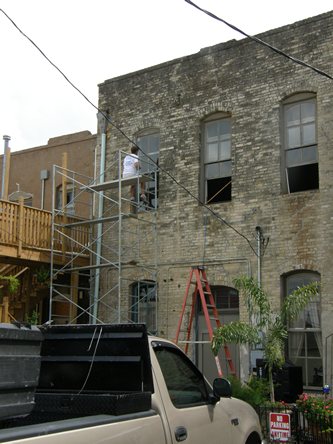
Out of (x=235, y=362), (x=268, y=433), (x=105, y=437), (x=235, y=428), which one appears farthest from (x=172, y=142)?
(x=105, y=437)

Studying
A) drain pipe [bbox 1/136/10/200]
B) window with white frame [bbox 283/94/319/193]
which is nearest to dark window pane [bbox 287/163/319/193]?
window with white frame [bbox 283/94/319/193]

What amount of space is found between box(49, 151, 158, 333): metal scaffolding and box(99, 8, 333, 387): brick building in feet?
0.53

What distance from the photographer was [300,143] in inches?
550

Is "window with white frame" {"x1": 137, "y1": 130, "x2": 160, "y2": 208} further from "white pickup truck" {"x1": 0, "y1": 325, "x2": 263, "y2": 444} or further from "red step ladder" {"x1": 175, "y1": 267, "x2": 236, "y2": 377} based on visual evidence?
"white pickup truck" {"x1": 0, "y1": 325, "x2": 263, "y2": 444}

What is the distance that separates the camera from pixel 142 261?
51.3ft

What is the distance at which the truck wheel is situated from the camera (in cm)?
625

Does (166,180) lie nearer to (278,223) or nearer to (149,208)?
(149,208)

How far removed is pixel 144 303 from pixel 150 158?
156 inches

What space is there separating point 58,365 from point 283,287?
8.74 meters

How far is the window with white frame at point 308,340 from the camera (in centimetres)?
1274

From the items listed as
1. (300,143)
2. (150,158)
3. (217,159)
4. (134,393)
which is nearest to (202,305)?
(217,159)

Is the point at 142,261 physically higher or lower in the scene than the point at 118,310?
higher

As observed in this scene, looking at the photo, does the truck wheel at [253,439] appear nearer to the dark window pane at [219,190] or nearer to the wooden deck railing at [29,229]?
the dark window pane at [219,190]

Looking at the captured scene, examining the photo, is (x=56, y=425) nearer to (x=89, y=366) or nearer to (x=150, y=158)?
(x=89, y=366)
